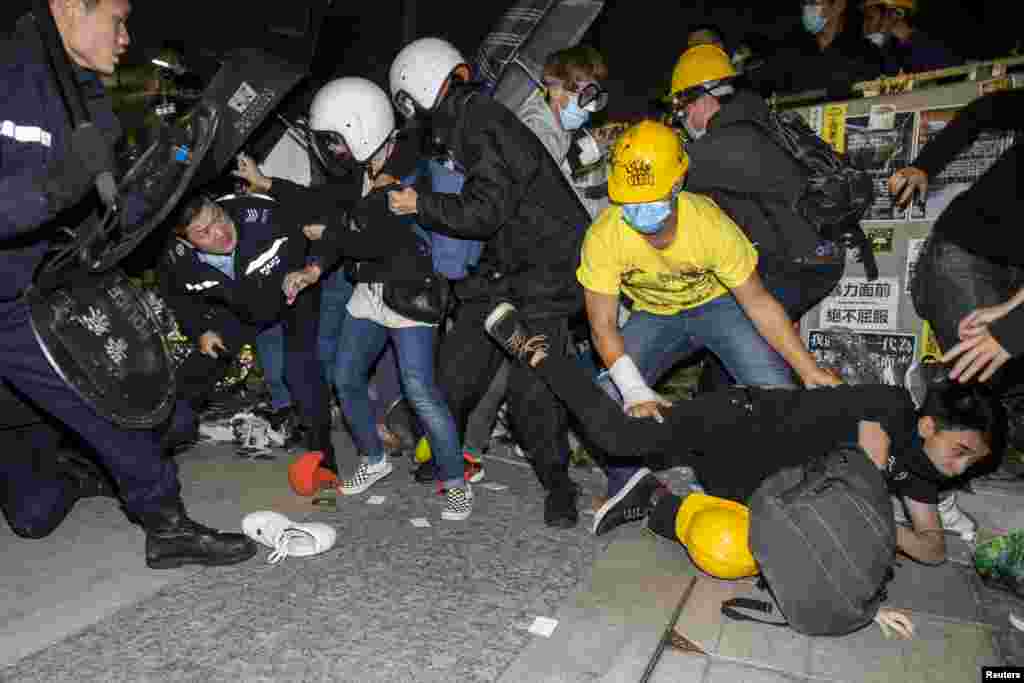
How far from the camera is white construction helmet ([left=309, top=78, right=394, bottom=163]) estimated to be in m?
3.73

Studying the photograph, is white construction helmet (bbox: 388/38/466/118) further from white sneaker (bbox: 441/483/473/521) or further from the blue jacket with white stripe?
white sneaker (bbox: 441/483/473/521)

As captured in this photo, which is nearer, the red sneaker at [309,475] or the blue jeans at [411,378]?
the blue jeans at [411,378]

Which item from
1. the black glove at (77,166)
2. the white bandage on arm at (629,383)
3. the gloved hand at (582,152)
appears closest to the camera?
the black glove at (77,166)

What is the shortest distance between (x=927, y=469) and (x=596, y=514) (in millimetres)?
1426

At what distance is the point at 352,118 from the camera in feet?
12.2

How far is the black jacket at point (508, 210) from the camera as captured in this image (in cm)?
322

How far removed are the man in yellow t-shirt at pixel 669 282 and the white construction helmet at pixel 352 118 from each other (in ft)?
4.49

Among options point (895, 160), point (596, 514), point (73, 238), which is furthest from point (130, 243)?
point (895, 160)

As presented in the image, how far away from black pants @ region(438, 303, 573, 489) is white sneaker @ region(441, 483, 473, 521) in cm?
39

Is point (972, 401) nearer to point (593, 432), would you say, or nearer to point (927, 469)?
point (927, 469)

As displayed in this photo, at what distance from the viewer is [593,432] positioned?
319 centimetres

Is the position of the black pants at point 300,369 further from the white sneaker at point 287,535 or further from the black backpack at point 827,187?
the black backpack at point 827,187

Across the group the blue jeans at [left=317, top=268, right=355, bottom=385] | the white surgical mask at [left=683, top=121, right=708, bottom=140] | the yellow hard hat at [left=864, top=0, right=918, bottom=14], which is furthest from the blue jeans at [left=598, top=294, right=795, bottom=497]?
the yellow hard hat at [left=864, top=0, right=918, bottom=14]

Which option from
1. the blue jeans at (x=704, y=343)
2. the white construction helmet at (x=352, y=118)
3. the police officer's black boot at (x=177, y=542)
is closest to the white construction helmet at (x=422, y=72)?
the white construction helmet at (x=352, y=118)
